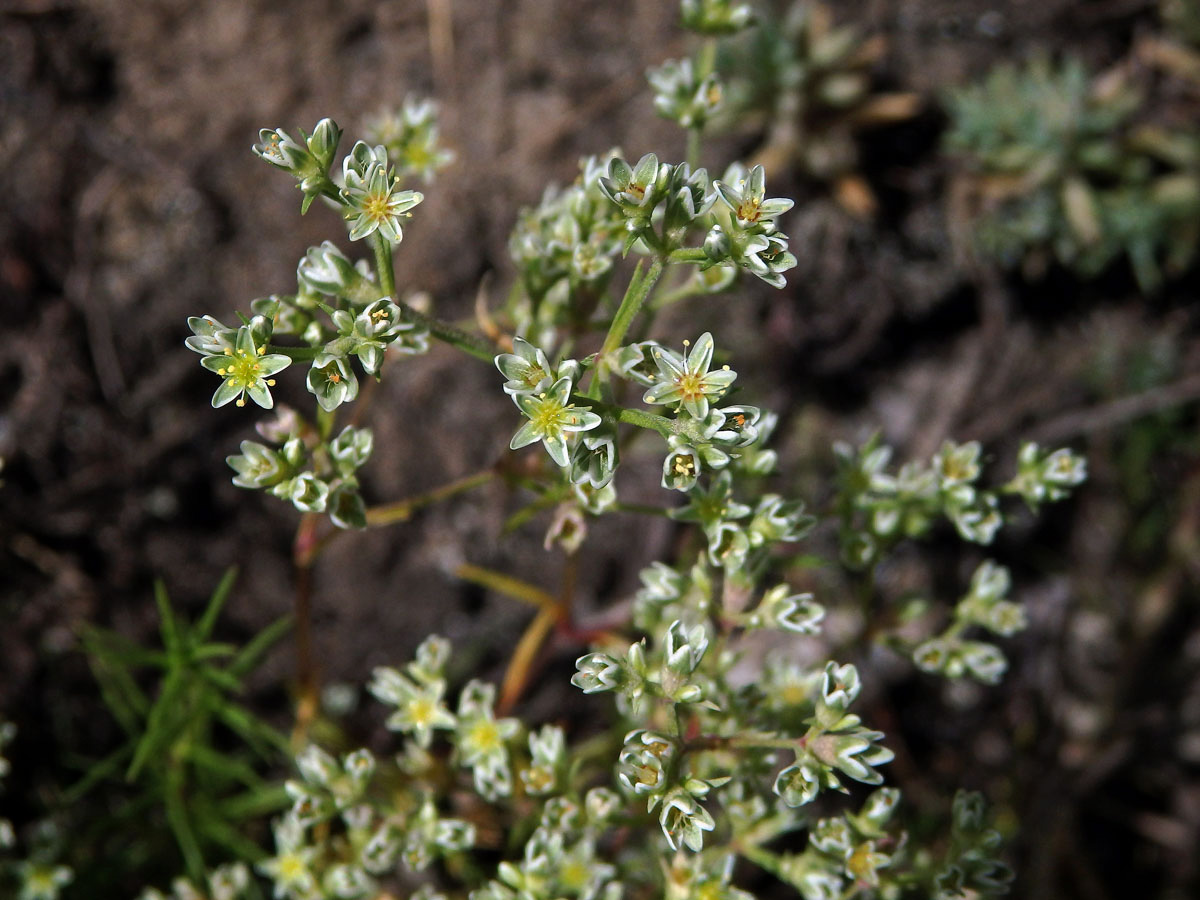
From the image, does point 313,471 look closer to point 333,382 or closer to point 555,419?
point 333,382

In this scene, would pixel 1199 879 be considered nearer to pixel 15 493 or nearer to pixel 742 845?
pixel 742 845

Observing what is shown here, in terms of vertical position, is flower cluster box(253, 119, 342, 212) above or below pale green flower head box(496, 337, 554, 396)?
above

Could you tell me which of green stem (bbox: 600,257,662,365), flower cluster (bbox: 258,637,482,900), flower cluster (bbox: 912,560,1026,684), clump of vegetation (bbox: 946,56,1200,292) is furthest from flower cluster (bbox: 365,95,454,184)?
clump of vegetation (bbox: 946,56,1200,292)

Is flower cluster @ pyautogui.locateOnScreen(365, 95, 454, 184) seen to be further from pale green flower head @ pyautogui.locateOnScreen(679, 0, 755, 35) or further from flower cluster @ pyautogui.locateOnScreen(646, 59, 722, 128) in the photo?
pale green flower head @ pyautogui.locateOnScreen(679, 0, 755, 35)

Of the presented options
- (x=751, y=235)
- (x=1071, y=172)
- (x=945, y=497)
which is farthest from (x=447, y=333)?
(x=1071, y=172)

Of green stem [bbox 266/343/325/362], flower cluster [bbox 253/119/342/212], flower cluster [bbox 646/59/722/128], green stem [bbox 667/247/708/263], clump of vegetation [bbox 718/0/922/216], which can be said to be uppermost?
flower cluster [bbox 253/119/342/212]

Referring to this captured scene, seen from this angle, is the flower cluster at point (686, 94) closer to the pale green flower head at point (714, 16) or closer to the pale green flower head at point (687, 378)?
the pale green flower head at point (714, 16)

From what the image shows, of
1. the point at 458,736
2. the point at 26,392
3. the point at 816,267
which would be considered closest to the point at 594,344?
the point at 816,267

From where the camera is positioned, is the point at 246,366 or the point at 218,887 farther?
the point at 218,887
